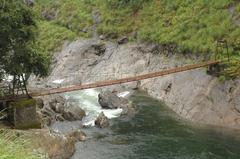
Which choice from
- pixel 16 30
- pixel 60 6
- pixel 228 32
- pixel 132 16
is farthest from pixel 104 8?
pixel 16 30

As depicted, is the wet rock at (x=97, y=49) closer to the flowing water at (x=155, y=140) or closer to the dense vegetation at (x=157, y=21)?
the dense vegetation at (x=157, y=21)

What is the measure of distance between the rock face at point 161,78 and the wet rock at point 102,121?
20.3 feet

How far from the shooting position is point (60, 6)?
7581cm

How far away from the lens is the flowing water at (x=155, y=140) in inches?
1141

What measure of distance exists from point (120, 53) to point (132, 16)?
7868 millimetres

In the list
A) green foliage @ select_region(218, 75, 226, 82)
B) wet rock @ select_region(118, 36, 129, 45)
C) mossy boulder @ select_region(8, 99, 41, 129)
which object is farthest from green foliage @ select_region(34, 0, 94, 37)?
mossy boulder @ select_region(8, 99, 41, 129)

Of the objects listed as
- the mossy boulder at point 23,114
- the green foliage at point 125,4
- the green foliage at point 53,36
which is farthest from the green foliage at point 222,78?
the green foliage at point 53,36

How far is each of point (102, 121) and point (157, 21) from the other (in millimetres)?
23205

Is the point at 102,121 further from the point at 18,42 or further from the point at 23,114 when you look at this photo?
the point at 18,42

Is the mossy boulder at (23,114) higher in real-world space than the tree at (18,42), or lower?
lower

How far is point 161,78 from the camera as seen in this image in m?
46.5

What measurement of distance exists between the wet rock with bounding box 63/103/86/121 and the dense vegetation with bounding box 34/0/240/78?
13364 millimetres

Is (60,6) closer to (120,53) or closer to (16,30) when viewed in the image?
(120,53)

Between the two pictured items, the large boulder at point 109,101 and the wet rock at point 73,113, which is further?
the large boulder at point 109,101
